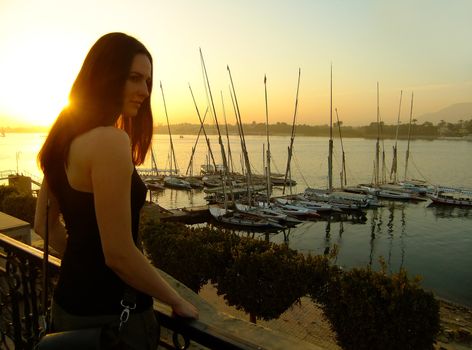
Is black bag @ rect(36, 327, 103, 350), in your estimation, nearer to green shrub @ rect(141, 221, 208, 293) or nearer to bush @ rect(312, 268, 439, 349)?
bush @ rect(312, 268, 439, 349)

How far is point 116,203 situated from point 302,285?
9615mm

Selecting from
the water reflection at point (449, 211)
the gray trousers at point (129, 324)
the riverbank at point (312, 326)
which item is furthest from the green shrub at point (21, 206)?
the water reflection at point (449, 211)

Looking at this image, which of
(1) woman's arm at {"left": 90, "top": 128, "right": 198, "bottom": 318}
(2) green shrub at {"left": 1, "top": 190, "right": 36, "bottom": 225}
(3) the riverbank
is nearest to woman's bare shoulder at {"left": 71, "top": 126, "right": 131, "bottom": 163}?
(1) woman's arm at {"left": 90, "top": 128, "right": 198, "bottom": 318}

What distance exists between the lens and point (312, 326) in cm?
1322

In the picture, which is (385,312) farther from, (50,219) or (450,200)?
(450,200)

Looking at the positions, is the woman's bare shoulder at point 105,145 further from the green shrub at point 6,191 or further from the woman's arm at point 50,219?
the green shrub at point 6,191

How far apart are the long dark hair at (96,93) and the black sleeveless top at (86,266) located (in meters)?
0.15

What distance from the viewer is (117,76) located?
1.68 metres

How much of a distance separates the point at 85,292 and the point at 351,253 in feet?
103

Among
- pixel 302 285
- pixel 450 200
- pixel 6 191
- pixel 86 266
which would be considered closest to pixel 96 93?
pixel 86 266

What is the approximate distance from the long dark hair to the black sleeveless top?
149mm

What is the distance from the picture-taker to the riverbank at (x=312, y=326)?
1253cm

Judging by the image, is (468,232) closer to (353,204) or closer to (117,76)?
(353,204)

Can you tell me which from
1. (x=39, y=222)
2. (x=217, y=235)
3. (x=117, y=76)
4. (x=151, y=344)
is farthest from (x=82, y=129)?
(x=217, y=235)
